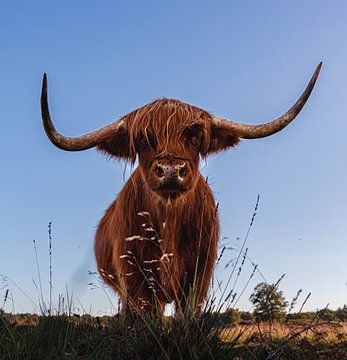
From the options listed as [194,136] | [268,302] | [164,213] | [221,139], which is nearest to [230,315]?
[268,302]

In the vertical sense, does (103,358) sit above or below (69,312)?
below

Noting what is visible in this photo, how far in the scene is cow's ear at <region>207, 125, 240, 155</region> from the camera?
6539 millimetres

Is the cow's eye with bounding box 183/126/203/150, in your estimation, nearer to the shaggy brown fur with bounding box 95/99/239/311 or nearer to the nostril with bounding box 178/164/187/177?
the shaggy brown fur with bounding box 95/99/239/311

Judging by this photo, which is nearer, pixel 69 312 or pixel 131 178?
pixel 69 312

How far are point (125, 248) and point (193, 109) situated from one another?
1805 mm

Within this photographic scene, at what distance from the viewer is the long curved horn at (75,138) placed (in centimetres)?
578

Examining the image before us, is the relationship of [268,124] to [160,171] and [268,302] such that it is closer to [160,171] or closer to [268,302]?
[160,171]

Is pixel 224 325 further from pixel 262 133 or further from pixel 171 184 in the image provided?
pixel 262 133

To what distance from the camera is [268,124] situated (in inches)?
259

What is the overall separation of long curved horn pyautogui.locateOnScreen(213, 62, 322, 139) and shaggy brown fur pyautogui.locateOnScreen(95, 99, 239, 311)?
1.01 ft

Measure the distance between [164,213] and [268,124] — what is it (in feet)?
5.70

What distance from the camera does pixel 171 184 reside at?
5.32m

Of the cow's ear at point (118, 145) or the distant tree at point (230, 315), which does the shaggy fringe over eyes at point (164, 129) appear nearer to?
the cow's ear at point (118, 145)

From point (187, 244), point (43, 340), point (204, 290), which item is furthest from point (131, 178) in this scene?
point (43, 340)
